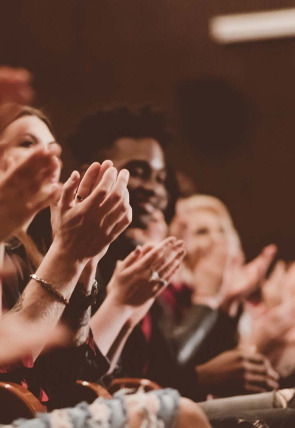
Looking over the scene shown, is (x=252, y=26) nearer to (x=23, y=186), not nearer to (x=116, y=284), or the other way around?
(x=116, y=284)

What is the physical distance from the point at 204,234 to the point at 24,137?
55.3 inches

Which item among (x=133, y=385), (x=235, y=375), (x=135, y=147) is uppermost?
(x=135, y=147)

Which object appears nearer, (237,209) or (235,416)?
(235,416)

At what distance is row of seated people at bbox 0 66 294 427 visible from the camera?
119cm

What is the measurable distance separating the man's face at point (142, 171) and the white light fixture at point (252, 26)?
68.5 inches

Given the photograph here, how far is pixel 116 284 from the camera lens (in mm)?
1619

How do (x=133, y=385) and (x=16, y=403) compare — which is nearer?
(x=16, y=403)

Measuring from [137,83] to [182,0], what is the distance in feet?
1.84

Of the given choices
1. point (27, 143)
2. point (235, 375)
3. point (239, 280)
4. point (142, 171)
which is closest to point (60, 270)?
point (27, 143)

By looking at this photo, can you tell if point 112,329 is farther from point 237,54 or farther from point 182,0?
point 237,54

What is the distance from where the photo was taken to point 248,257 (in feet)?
12.4

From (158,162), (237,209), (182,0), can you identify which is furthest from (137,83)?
(158,162)

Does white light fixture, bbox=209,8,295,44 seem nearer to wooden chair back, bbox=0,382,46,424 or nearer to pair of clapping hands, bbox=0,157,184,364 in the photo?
pair of clapping hands, bbox=0,157,184,364

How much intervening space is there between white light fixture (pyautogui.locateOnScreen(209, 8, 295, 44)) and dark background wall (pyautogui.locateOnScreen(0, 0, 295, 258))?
0.05 m
